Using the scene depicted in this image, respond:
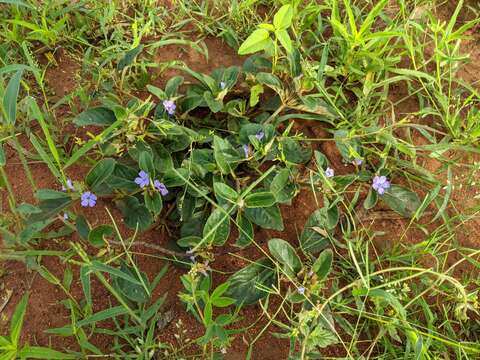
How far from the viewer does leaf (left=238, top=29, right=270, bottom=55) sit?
1.59 metres

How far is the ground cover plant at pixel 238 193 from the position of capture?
4.74ft

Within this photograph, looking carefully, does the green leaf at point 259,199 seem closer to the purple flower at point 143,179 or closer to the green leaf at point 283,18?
the purple flower at point 143,179

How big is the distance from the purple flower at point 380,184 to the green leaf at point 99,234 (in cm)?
91

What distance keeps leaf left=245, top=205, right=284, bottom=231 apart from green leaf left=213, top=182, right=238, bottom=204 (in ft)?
0.26

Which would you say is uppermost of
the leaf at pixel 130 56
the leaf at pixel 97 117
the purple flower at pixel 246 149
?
the leaf at pixel 130 56

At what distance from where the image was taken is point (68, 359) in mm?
1390

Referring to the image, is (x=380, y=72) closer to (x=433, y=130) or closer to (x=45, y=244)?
(x=433, y=130)

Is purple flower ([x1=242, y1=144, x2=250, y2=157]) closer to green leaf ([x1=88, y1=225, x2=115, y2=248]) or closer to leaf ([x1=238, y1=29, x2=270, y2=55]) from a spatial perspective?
leaf ([x1=238, y1=29, x2=270, y2=55])

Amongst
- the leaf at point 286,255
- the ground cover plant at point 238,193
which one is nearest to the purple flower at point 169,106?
the ground cover plant at point 238,193

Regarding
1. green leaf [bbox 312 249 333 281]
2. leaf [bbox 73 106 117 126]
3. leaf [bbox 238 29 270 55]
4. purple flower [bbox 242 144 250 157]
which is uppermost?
leaf [bbox 238 29 270 55]

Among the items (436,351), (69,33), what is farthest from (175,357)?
(69,33)

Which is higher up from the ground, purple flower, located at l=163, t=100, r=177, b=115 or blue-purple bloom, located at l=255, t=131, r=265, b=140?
purple flower, located at l=163, t=100, r=177, b=115

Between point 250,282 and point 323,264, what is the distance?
0.24m

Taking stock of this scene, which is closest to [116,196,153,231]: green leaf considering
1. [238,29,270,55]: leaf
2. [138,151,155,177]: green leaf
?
[138,151,155,177]: green leaf
